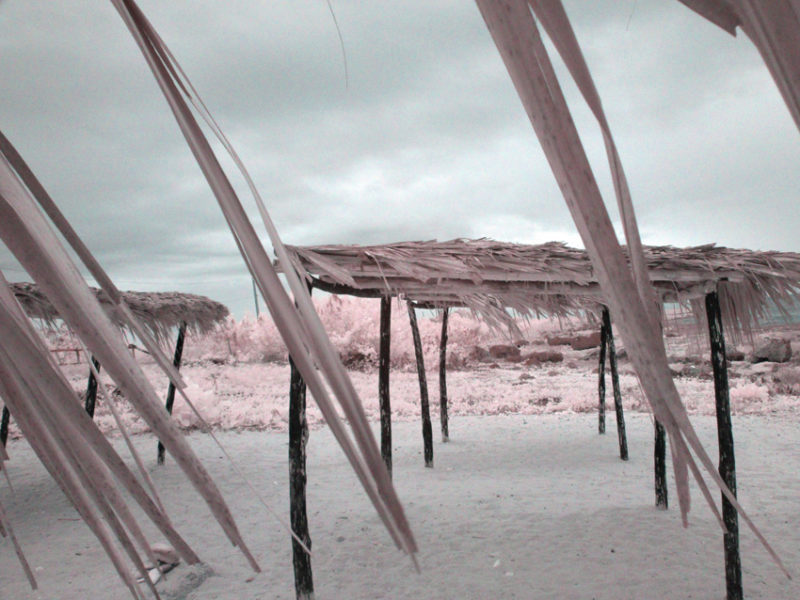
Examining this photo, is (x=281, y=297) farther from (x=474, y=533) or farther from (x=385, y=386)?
(x=385, y=386)

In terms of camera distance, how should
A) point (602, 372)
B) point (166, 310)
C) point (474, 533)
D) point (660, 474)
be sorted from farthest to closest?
1. point (602, 372)
2. point (166, 310)
3. point (660, 474)
4. point (474, 533)

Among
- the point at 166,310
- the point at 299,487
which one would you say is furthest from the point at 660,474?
the point at 166,310

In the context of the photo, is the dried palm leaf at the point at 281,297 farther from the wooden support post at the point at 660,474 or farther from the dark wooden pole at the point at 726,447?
the wooden support post at the point at 660,474

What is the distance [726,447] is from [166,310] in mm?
5255

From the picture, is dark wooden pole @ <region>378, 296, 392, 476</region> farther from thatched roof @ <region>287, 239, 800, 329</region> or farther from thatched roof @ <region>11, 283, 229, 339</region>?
thatched roof @ <region>11, 283, 229, 339</region>

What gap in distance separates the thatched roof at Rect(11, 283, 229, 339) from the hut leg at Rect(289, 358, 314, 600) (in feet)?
8.20

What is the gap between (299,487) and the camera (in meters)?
3.11

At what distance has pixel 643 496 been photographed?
4492 millimetres

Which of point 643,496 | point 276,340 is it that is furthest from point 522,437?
point 276,340

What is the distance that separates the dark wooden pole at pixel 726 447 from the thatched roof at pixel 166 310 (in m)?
4.53

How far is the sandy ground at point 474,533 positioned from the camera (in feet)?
10.1

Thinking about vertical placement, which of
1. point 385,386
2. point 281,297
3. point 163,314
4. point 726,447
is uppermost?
point 163,314

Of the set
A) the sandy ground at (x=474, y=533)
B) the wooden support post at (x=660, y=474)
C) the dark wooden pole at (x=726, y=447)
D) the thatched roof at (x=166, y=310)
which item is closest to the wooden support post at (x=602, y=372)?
the sandy ground at (x=474, y=533)

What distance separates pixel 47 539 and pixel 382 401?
2.82 m
